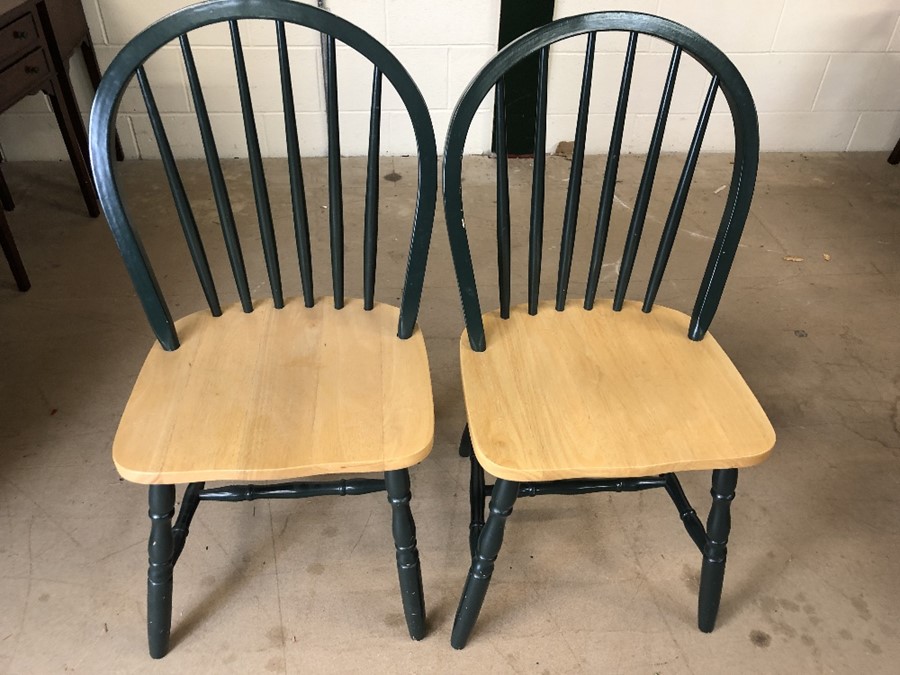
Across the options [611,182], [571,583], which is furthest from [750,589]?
[611,182]

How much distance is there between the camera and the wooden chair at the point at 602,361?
0.96m

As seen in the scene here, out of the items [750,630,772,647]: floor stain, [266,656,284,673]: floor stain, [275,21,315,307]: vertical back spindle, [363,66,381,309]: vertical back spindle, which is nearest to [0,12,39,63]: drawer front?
[275,21,315,307]: vertical back spindle

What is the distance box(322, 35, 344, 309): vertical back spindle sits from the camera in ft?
3.23

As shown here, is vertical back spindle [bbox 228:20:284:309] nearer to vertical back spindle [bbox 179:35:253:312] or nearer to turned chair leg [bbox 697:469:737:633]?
vertical back spindle [bbox 179:35:253:312]

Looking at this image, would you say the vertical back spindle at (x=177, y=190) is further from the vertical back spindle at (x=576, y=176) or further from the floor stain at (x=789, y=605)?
the floor stain at (x=789, y=605)

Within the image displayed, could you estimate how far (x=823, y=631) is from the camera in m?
1.25

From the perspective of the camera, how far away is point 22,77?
1886 millimetres

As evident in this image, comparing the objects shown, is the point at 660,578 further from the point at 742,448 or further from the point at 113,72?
the point at 113,72

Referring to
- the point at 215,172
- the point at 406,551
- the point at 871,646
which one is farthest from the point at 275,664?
the point at 871,646

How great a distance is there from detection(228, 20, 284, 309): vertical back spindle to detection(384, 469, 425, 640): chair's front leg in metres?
0.39

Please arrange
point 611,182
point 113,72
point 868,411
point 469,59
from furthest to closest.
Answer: point 469,59 < point 868,411 < point 611,182 < point 113,72

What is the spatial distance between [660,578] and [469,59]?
77.8 inches

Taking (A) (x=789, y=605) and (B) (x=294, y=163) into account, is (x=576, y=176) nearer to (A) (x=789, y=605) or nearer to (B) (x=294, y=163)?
(B) (x=294, y=163)

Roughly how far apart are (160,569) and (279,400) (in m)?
0.35
